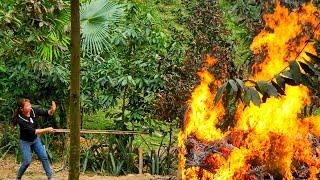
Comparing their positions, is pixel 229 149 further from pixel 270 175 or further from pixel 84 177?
pixel 84 177

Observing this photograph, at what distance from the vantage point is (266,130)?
7078 mm

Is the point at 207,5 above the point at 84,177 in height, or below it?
above

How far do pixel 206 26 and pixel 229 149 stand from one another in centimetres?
387

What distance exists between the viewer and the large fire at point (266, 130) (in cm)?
682

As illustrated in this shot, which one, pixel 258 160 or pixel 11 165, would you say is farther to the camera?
pixel 11 165

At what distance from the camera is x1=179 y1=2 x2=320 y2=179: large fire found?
6.82 meters

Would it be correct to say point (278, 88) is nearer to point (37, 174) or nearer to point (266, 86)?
point (266, 86)

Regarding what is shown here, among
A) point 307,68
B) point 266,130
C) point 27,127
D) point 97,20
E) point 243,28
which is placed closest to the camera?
point 307,68

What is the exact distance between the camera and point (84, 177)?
32.2ft

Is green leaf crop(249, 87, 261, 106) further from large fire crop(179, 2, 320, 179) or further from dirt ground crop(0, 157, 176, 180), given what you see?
dirt ground crop(0, 157, 176, 180)

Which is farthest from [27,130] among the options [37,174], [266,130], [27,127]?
[266,130]

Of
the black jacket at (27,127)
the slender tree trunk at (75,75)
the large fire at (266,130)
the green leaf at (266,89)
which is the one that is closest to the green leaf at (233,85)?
the green leaf at (266,89)

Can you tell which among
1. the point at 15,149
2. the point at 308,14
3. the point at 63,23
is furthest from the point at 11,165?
the point at 308,14

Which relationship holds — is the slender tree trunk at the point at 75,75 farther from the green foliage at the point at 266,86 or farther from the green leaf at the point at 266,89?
the green leaf at the point at 266,89
